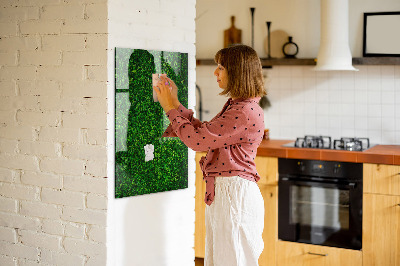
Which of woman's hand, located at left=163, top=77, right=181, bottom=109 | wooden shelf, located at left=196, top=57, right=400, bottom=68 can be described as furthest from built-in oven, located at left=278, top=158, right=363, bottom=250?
woman's hand, located at left=163, top=77, right=181, bottom=109

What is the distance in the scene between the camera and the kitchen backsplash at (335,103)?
175 inches

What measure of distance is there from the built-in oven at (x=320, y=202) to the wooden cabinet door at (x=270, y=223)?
0.12 feet

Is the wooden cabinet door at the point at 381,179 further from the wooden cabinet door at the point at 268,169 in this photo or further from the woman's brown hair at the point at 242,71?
the woman's brown hair at the point at 242,71

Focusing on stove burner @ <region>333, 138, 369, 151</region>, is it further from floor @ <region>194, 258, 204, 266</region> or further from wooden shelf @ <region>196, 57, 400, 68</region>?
floor @ <region>194, 258, 204, 266</region>

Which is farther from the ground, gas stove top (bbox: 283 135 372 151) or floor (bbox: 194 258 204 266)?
gas stove top (bbox: 283 135 372 151)

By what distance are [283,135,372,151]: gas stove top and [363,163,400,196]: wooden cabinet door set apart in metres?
0.24

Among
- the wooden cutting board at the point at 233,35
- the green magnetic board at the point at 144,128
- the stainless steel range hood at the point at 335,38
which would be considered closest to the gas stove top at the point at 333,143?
the stainless steel range hood at the point at 335,38

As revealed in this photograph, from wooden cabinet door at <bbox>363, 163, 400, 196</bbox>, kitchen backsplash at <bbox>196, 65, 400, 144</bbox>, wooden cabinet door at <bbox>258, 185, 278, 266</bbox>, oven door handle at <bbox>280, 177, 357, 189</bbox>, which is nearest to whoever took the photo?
wooden cabinet door at <bbox>363, 163, 400, 196</bbox>

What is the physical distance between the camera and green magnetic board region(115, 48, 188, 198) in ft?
9.29

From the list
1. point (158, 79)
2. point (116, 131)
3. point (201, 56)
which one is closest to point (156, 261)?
point (116, 131)

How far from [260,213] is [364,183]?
1.41 metres

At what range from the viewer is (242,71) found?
103 inches

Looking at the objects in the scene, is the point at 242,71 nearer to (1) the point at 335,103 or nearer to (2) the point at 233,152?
(2) the point at 233,152

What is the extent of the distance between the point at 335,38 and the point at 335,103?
0.56m
